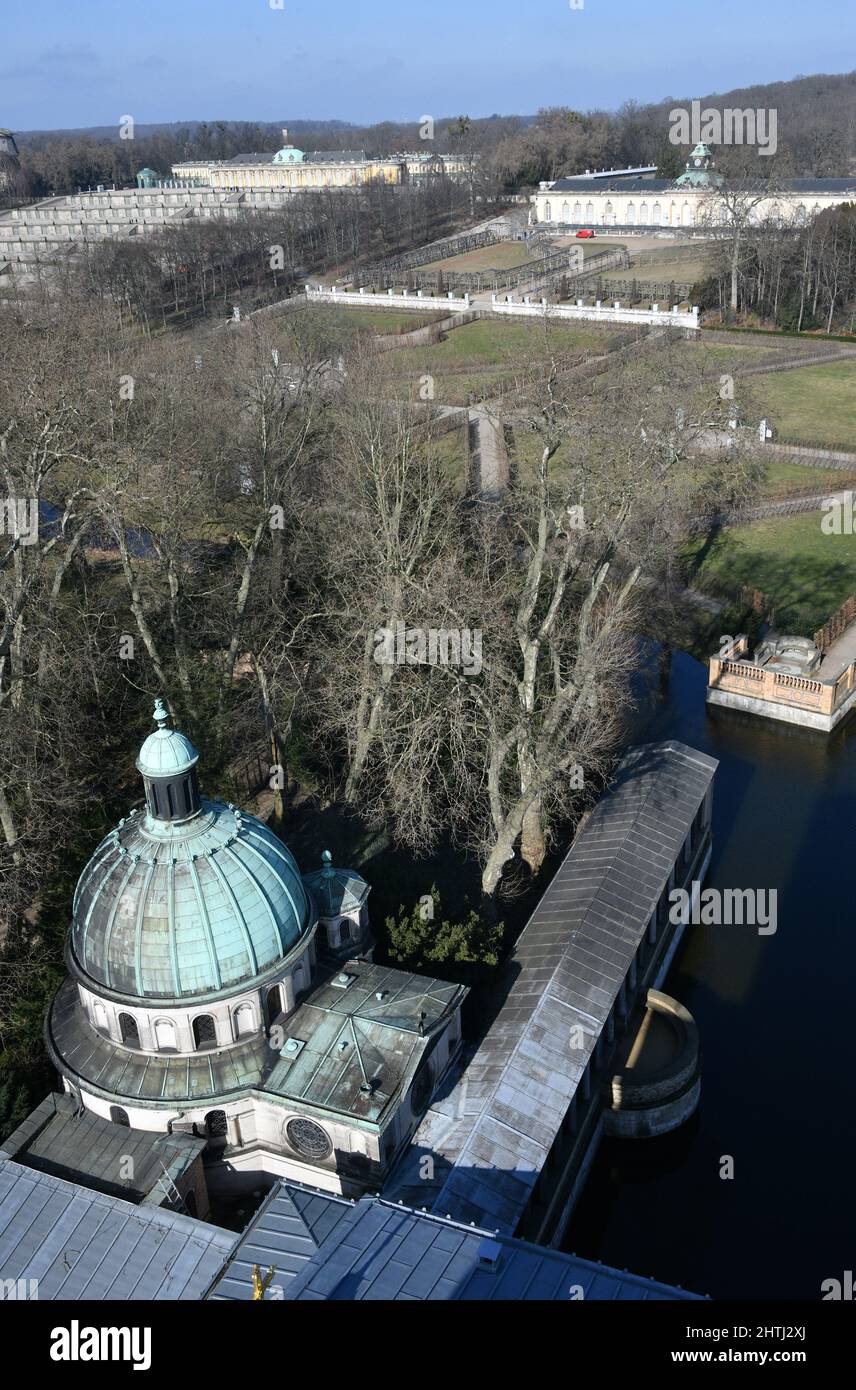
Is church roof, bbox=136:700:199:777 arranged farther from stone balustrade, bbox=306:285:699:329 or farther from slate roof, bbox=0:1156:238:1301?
stone balustrade, bbox=306:285:699:329

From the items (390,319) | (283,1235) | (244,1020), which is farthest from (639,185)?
(283,1235)

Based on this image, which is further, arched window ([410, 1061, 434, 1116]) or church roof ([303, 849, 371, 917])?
Result: church roof ([303, 849, 371, 917])

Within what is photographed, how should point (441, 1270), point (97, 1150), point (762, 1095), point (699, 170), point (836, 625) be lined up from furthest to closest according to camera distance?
point (699, 170) → point (836, 625) → point (762, 1095) → point (97, 1150) → point (441, 1270)

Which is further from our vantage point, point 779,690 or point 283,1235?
point 779,690

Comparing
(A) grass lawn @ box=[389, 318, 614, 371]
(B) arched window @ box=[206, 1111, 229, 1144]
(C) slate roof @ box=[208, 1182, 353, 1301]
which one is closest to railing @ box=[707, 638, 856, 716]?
(B) arched window @ box=[206, 1111, 229, 1144]

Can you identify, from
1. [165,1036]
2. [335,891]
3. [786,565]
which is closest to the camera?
[165,1036]

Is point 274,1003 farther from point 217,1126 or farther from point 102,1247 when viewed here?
point 102,1247
